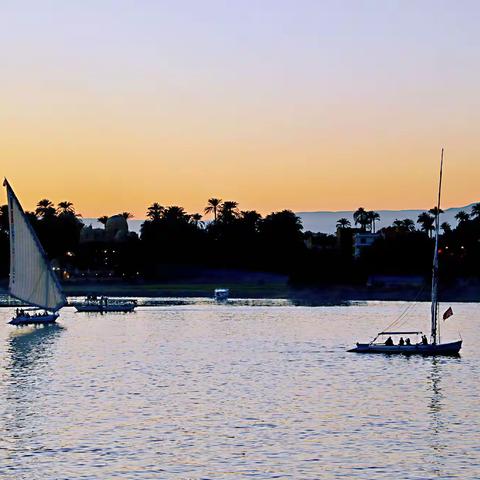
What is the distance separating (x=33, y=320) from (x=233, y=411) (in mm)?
89178

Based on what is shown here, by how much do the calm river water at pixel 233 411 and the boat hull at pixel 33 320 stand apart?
28047mm

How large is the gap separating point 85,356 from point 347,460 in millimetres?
58033

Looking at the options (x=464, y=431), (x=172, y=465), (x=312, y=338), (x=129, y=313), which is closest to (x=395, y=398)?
(x=464, y=431)

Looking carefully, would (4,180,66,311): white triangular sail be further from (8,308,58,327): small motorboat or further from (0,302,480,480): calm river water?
(0,302,480,480): calm river water

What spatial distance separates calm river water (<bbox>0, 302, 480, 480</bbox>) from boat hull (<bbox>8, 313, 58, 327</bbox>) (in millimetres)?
28047

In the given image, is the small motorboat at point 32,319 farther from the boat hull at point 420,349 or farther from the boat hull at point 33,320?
the boat hull at point 420,349

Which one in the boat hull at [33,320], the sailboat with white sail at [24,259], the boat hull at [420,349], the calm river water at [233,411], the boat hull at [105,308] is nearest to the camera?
the calm river water at [233,411]

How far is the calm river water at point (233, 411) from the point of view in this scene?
51.7m

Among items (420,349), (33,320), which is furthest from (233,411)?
(33,320)

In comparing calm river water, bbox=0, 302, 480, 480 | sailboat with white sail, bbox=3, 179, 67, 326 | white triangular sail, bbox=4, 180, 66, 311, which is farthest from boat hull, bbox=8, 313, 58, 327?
calm river water, bbox=0, 302, 480, 480

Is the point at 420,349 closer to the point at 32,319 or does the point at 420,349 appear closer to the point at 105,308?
the point at 32,319

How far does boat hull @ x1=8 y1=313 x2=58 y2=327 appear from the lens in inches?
5994

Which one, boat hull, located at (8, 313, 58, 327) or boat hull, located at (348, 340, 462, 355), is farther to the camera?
boat hull, located at (8, 313, 58, 327)

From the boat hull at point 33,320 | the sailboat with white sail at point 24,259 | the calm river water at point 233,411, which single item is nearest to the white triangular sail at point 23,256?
the sailboat with white sail at point 24,259
